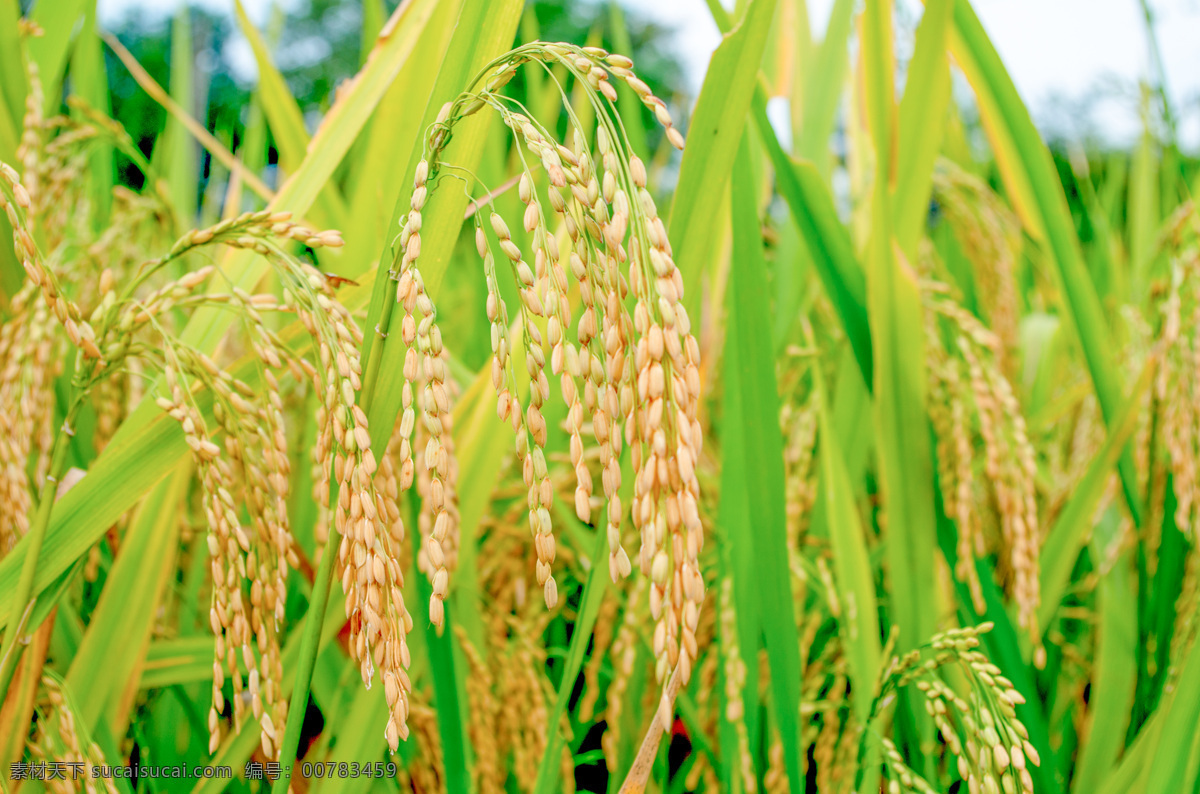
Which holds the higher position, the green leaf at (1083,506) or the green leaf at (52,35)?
the green leaf at (52,35)

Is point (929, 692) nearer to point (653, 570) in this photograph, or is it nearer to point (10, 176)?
point (653, 570)

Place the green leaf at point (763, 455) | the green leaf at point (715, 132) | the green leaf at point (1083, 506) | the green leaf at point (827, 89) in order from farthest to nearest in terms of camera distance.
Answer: the green leaf at point (827, 89)
the green leaf at point (1083, 506)
the green leaf at point (763, 455)
the green leaf at point (715, 132)

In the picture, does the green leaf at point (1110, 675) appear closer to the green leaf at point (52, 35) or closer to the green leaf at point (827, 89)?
the green leaf at point (827, 89)

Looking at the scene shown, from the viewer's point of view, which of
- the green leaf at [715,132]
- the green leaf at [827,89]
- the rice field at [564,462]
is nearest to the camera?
the rice field at [564,462]

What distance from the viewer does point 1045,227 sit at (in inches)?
39.8

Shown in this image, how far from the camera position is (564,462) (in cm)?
119

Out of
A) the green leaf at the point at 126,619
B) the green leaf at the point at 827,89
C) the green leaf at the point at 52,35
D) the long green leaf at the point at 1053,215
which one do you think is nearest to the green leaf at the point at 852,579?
the long green leaf at the point at 1053,215

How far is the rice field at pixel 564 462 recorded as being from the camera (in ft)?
1.49

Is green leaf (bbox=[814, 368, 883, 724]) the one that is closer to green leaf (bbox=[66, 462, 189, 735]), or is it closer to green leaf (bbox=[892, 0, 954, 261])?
green leaf (bbox=[892, 0, 954, 261])

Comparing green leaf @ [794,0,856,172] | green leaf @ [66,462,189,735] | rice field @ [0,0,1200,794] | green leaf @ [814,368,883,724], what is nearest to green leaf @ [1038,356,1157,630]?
rice field @ [0,0,1200,794]

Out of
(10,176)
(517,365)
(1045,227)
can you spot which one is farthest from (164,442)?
(1045,227)

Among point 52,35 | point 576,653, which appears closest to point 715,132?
point 576,653

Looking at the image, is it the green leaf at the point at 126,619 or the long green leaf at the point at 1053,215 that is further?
the long green leaf at the point at 1053,215

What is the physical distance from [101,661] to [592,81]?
2.68 ft
